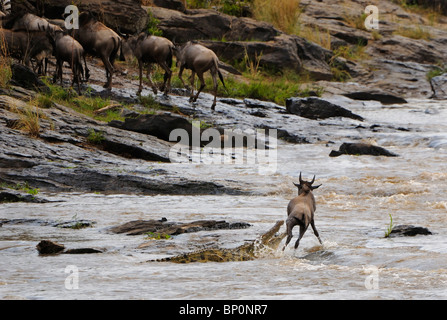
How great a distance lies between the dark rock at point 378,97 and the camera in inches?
886

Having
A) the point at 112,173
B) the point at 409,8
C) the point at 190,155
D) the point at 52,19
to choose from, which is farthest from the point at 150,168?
the point at 409,8

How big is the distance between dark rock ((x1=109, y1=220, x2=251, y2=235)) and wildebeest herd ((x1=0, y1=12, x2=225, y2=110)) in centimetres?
842

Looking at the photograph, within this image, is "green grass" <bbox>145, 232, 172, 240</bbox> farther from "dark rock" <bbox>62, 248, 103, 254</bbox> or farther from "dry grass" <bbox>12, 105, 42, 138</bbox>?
"dry grass" <bbox>12, 105, 42, 138</bbox>

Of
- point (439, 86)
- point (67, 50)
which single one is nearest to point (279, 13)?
point (439, 86)

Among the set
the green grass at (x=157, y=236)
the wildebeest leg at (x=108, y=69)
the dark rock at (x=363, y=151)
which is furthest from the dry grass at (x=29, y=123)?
the green grass at (x=157, y=236)

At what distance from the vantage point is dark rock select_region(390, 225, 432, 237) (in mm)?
6949

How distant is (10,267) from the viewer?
5551mm

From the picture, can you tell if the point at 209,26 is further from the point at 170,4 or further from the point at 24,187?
the point at 24,187

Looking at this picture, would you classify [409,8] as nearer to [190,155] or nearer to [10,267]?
[190,155]

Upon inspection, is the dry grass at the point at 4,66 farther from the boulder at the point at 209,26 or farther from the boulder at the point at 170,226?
the boulder at the point at 209,26

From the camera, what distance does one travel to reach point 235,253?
6016mm

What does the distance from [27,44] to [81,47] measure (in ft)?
3.65

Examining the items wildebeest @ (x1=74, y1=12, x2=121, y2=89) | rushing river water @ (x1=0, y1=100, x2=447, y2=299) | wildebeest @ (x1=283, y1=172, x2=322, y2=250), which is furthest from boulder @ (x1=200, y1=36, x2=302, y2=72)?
wildebeest @ (x1=283, y1=172, x2=322, y2=250)
